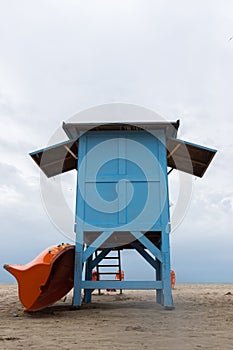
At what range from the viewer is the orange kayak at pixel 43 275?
27.6 ft

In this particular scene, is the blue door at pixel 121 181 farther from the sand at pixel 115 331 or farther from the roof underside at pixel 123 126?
the sand at pixel 115 331

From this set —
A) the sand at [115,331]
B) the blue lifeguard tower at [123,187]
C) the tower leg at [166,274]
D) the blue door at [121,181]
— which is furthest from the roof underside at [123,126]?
the sand at [115,331]

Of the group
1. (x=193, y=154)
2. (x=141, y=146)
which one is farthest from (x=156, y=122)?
(x=193, y=154)

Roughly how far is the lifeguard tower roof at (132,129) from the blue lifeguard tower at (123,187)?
28 mm

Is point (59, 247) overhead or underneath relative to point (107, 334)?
overhead

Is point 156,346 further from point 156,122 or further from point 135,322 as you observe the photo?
point 156,122

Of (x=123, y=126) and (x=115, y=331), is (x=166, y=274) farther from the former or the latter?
(x=123, y=126)

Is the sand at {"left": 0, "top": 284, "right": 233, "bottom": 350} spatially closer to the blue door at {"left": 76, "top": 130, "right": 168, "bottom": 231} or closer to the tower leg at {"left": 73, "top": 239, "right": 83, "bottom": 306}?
the tower leg at {"left": 73, "top": 239, "right": 83, "bottom": 306}

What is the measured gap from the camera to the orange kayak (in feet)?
27.6

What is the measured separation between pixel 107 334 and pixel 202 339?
138cm

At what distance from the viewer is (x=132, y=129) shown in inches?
424

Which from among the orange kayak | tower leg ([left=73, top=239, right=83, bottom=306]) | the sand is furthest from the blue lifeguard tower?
the sand

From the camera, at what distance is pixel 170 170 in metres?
12.6

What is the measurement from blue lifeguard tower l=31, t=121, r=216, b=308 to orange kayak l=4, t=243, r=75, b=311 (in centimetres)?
43
